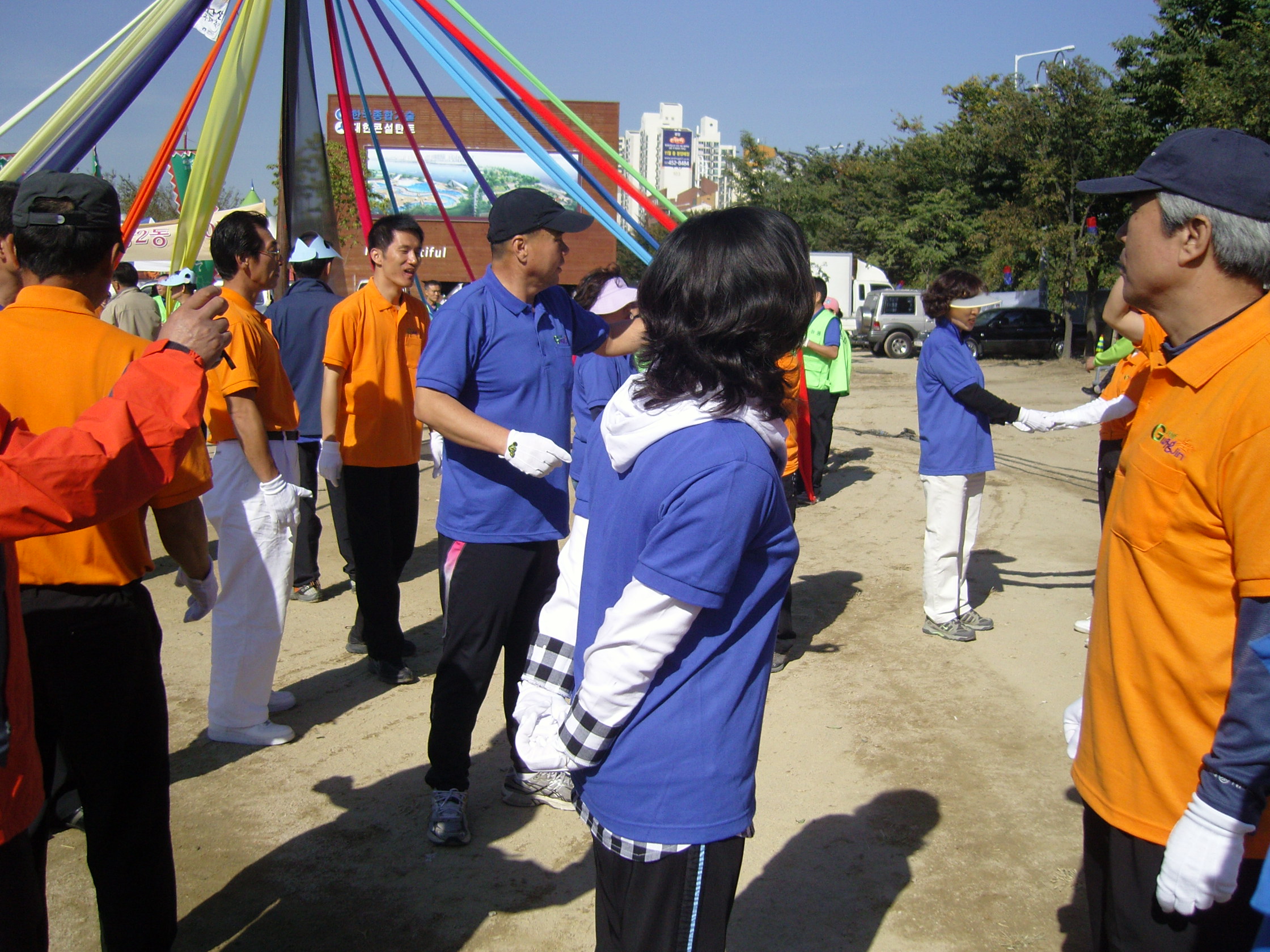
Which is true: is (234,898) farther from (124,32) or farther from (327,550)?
(327,550)

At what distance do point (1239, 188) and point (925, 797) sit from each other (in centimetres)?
253

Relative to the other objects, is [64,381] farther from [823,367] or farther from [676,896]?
[823,367]

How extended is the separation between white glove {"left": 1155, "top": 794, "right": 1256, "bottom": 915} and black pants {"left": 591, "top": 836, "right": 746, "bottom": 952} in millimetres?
729

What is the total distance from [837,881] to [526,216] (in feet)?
7.91

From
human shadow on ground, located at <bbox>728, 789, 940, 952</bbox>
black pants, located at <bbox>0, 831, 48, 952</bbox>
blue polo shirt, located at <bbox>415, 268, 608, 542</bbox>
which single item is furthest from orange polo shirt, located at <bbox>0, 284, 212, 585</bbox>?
human shadow on ground, located at <bbox>728, 789, 940, 952</bbox>

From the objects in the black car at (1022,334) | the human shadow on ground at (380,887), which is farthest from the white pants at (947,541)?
the black car at (1022,334)

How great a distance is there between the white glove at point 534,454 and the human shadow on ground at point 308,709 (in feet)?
6.37

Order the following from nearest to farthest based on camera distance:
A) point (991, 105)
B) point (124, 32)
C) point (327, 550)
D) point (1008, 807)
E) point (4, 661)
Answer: point (4, 661) → point (1008, 807) → point (124, 32) → point (327, 550) → point (991, 105)

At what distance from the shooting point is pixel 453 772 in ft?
10.5

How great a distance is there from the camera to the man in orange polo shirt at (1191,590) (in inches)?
58.6

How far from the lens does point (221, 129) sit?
377 centimetres

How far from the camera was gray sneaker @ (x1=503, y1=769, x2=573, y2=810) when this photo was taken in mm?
3412

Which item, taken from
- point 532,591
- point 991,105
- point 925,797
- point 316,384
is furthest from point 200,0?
point 991,105

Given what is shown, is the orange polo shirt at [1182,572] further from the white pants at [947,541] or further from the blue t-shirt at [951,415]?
the white pants at [947,541]
